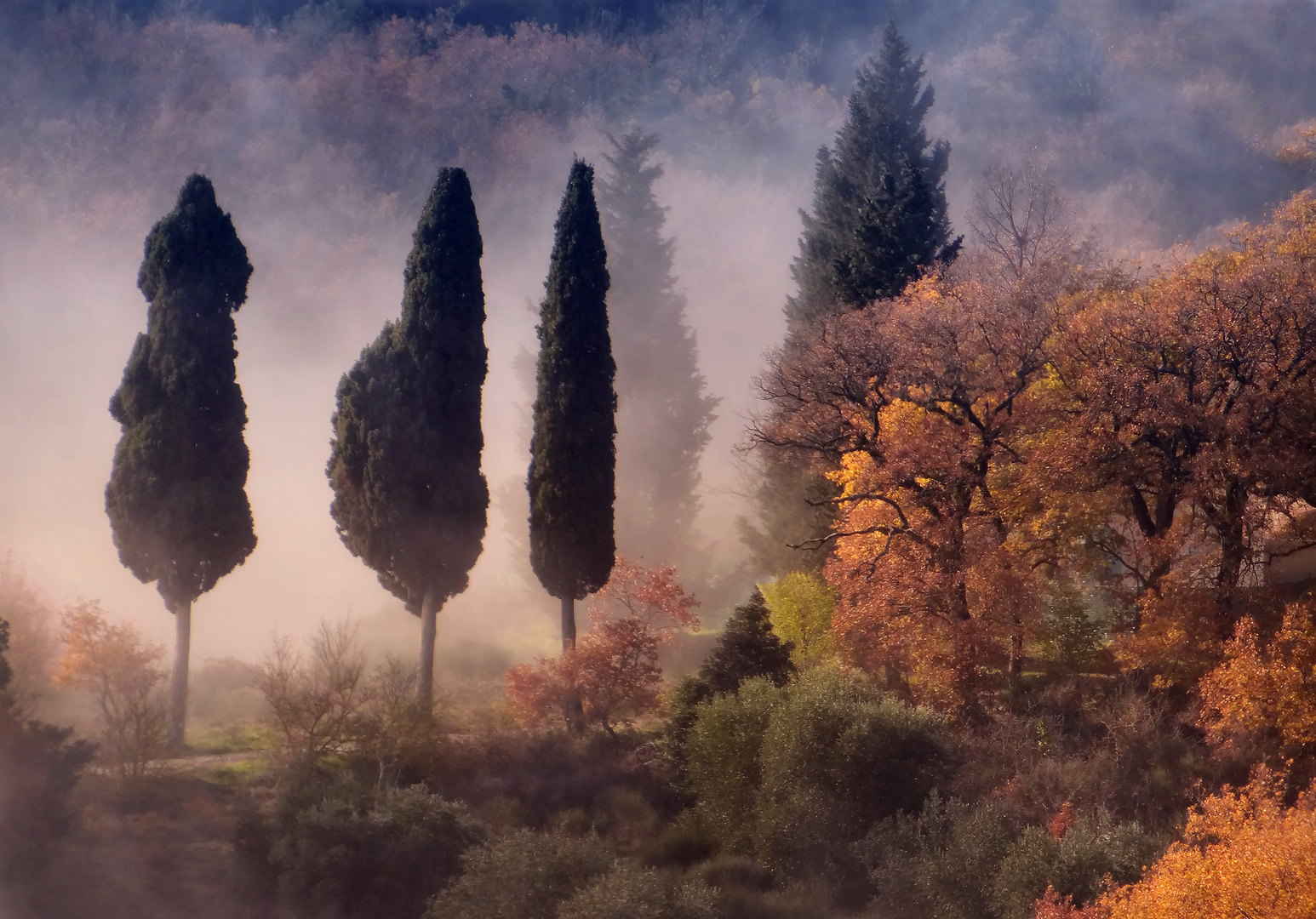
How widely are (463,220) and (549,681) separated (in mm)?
12238

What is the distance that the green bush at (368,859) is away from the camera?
16.8 m

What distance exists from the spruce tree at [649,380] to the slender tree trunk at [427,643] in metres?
25.7

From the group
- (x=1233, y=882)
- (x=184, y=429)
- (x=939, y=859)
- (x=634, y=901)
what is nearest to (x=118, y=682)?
(x=184, y=429)

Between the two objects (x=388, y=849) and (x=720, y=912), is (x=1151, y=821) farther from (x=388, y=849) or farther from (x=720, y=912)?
(x=388, y=849)

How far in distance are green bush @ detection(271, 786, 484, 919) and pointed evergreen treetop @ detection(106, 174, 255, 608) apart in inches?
324

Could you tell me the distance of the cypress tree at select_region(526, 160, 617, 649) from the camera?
26.0 metres

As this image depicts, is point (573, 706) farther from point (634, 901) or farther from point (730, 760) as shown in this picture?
point (634, 901)

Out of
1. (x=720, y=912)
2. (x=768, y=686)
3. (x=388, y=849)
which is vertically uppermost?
(x=768, y=686)

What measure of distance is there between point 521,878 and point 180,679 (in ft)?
39.4

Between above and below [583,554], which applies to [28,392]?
above

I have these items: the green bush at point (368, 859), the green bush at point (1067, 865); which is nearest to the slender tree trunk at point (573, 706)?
the green bush at point (368, 859)

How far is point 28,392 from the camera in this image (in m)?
53.9

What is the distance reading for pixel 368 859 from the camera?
17.2 metres

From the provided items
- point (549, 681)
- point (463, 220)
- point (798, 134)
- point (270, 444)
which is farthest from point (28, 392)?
point (798, 134)
